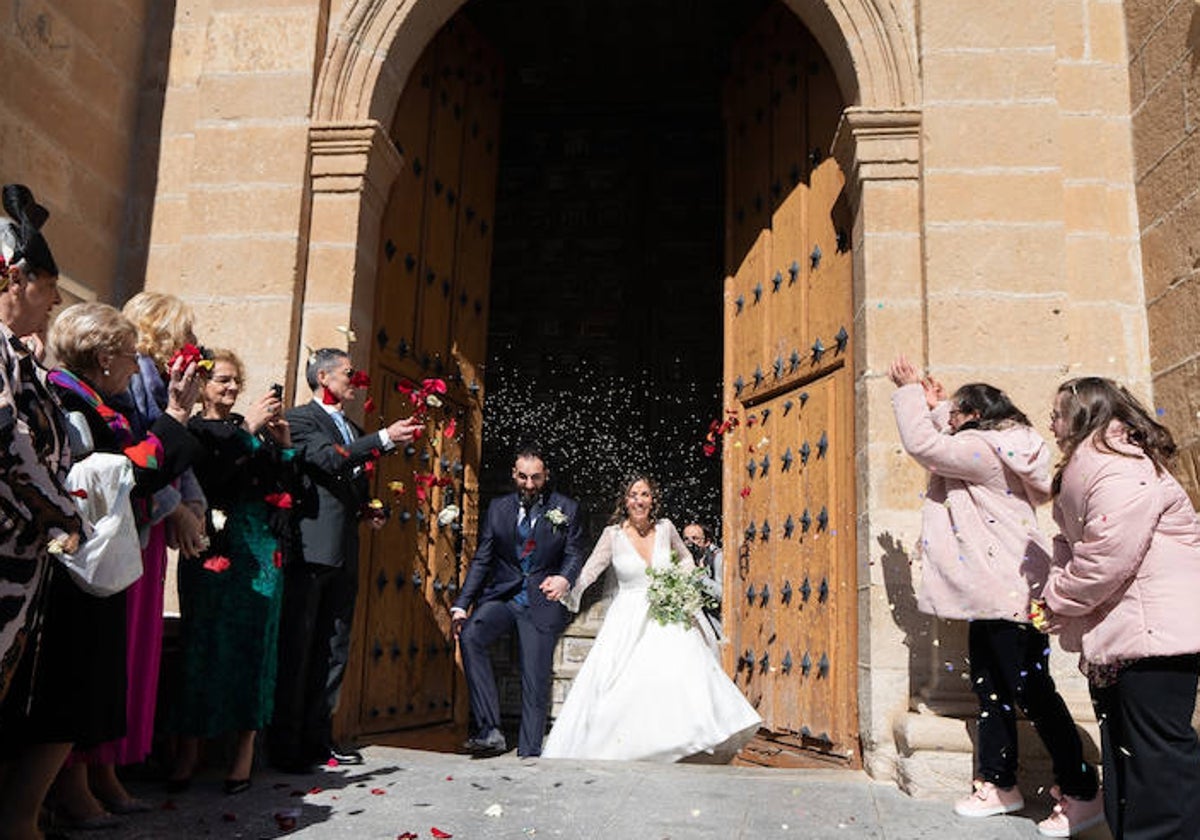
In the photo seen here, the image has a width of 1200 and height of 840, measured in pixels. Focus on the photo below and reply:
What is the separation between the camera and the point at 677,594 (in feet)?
17.7

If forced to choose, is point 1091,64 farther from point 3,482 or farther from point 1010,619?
point 3,482

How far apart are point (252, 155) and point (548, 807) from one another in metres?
3.51

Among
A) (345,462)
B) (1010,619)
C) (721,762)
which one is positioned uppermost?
(345,462)

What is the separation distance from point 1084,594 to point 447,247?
434 centimetres

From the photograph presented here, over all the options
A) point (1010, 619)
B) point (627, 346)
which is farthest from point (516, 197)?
point (1010, 619)

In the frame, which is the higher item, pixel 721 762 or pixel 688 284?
pixel 688 284

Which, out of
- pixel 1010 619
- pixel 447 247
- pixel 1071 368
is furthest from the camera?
pixel 447 247

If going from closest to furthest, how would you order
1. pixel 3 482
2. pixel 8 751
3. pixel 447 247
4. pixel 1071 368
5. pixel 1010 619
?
1. pixel 3 482
2. pixel 8 751
3. pixel 1010 619
4. pixel 1071 368
5. pixel 447 247

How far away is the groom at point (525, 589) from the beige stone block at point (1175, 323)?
2952 mm

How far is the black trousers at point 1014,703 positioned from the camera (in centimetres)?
335

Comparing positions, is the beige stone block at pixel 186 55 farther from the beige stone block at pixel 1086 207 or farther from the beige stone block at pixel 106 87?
the beige stone block at pixel 1086 207

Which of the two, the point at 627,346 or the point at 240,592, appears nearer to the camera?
the point at 240,592

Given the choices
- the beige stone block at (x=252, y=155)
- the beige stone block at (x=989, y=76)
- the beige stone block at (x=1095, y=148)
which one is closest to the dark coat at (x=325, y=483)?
the beige stone block at (x=252, y=155)

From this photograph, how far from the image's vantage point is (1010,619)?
346 centimetres
